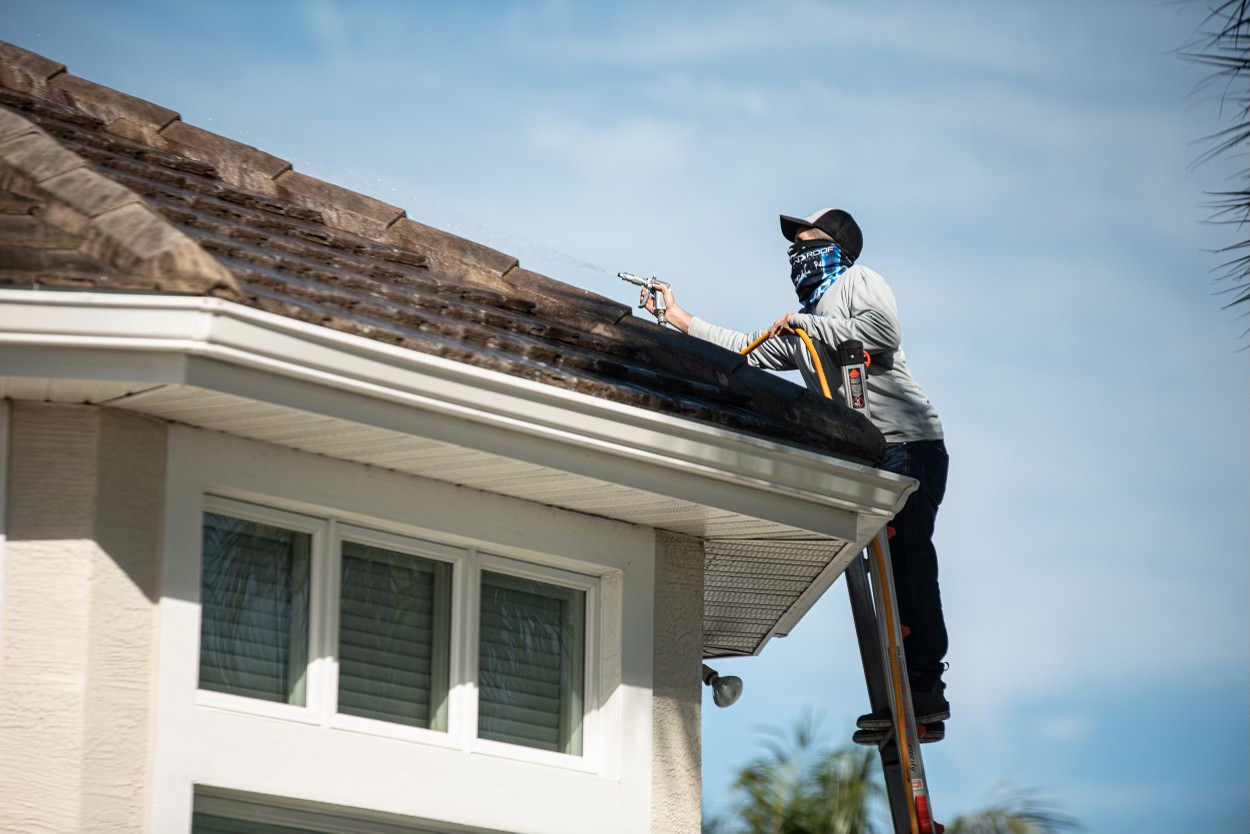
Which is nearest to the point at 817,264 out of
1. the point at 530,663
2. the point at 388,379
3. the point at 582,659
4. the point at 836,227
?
the point at 836,227

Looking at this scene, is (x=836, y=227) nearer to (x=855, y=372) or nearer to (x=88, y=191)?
(x=855, y=372)

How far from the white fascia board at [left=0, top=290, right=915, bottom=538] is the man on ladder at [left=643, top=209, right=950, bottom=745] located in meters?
1.00

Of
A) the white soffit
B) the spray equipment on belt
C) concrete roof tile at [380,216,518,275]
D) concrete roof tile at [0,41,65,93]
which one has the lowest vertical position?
the white soffit

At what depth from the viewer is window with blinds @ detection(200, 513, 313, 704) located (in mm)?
5137

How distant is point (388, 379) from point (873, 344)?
9.11ft

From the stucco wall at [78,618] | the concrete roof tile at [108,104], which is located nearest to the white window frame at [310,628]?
the stucco wall at [78,618]

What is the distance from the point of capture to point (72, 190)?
5090 mm

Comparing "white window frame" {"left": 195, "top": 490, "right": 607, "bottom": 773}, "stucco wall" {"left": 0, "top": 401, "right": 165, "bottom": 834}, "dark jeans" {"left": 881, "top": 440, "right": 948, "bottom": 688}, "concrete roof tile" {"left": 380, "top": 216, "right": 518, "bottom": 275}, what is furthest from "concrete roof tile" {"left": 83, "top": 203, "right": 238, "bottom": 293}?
"dark jeans" {"left": 881, "top": 440, "right": 948, "bottom": 688}

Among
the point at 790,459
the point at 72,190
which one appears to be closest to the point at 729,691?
the point at 790,459

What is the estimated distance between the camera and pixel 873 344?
714 cm

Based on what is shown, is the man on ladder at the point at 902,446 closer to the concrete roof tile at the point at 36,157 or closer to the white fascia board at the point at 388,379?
the white fascia board at the point at 388,379

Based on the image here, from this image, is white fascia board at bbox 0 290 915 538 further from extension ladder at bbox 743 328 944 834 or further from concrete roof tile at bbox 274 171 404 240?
concrete roof tile at bbox 274 171 404 240

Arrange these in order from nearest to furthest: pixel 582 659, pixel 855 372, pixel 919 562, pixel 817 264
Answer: pixel 582 659, pixel 855 372, pixel 919 562, pixel 817 264

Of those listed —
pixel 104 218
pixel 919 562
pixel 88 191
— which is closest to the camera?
pixel 104 218
